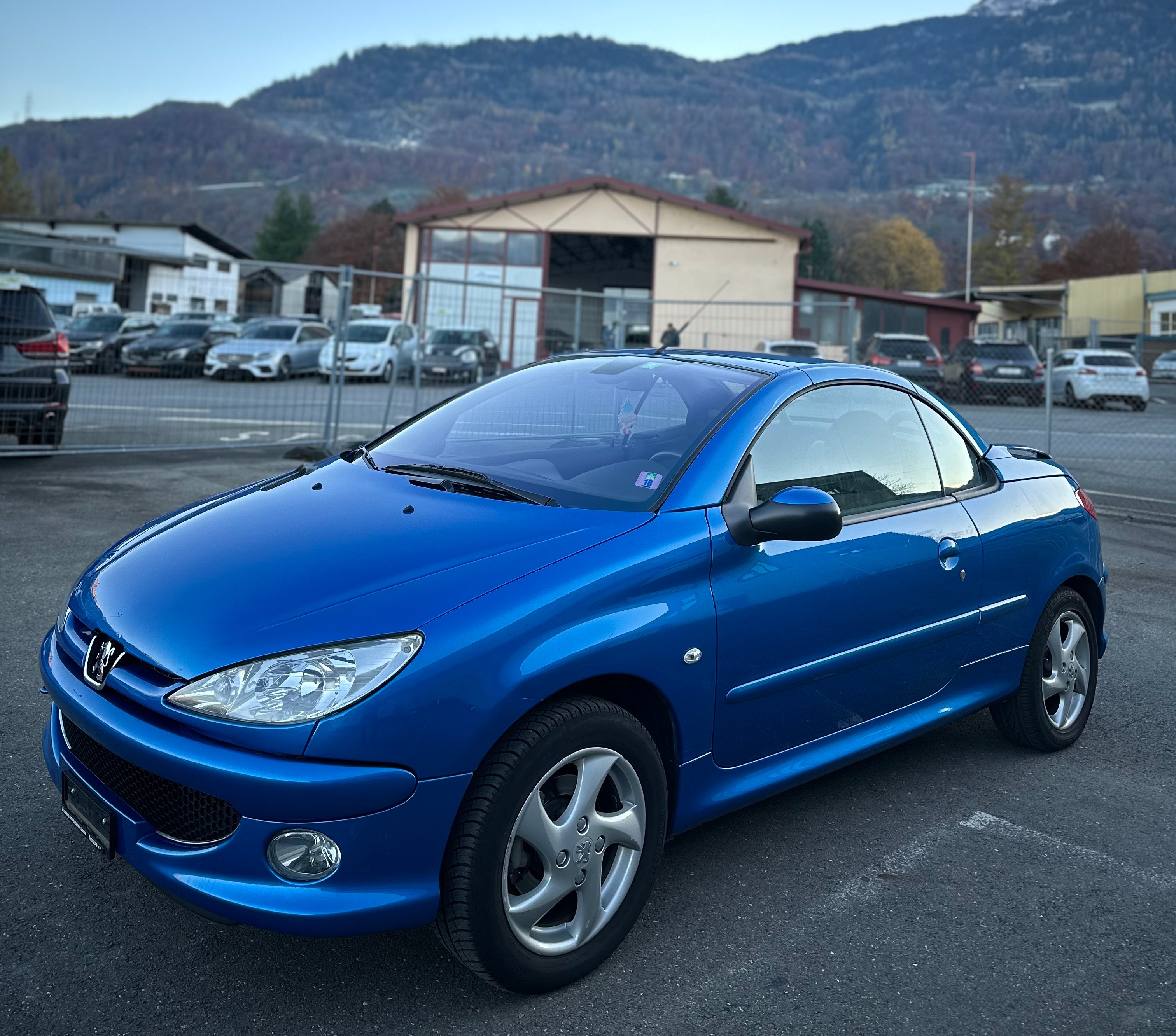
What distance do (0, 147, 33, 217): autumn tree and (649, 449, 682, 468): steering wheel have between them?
376ft

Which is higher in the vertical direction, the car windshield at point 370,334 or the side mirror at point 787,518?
the car windshield at point 370,334

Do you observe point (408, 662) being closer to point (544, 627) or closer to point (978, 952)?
point (544, 627)

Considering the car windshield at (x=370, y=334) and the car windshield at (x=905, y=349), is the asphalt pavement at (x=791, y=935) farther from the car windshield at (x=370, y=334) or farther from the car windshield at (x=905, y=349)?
the car windshield at (x=905, y=349)

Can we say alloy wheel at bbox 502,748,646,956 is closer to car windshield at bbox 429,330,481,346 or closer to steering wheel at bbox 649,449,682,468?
steering wheel at bbox 649,449,682,468

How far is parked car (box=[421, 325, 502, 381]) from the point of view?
15.0 metres

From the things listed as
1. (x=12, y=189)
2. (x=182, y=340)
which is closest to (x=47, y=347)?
(x=182, y=340)

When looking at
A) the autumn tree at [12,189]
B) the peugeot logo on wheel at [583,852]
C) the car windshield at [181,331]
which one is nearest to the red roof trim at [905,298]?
the car windshield at [181,331]

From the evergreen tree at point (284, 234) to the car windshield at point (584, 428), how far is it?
109m

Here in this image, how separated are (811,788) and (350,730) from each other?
213cm

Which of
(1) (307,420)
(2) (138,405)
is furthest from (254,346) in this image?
(2) (138,405)

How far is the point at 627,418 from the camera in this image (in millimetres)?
3557

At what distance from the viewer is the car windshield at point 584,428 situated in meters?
3.23

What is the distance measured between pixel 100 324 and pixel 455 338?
14817mm

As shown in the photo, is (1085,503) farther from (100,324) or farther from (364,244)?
(364,244)
